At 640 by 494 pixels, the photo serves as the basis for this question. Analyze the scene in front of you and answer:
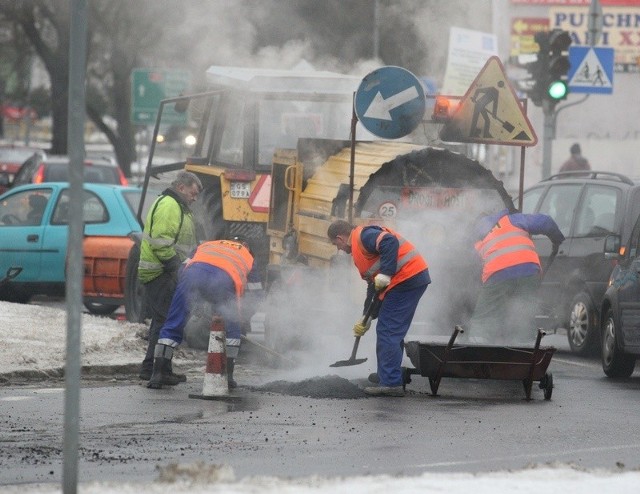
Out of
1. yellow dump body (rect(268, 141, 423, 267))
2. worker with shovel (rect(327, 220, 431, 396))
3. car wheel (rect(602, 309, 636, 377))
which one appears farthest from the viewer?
yellow dump body (rect(268, 141, 423, 267))

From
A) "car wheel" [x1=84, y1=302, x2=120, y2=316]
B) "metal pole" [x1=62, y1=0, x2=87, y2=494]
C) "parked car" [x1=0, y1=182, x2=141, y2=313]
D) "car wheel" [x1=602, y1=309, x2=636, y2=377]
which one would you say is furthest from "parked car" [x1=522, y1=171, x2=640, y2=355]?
"metal pole" [x1=62, y1=0, x2=87, y2=494]

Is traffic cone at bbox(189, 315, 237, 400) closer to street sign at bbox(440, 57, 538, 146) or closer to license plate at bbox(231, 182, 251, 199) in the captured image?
street sign at bbox(440, 57, 538, 146)

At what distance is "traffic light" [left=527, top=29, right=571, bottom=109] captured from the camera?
64.8 feet

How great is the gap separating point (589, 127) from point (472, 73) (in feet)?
48.5

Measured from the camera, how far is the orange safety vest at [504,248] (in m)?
12.5

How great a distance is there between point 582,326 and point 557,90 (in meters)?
5.70

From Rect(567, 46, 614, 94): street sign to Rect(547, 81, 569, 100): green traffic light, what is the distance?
4.54 feet

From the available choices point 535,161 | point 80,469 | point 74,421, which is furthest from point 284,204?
point 535,161

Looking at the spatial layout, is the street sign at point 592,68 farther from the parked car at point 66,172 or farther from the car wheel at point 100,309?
the parked car at point 66,172

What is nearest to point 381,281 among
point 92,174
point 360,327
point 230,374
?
point 360,327

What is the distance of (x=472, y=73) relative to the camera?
23297mm

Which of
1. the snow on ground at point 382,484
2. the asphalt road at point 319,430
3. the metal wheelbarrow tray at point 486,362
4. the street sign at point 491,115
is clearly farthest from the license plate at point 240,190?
the snow on ground at point 382,484

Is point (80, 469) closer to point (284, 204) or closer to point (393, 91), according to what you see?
point (393, 91)

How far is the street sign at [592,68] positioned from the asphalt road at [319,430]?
9594mm
